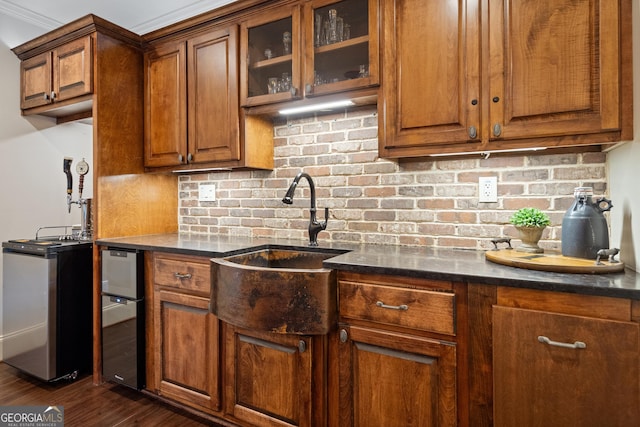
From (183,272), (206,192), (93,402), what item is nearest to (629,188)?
(183,272)

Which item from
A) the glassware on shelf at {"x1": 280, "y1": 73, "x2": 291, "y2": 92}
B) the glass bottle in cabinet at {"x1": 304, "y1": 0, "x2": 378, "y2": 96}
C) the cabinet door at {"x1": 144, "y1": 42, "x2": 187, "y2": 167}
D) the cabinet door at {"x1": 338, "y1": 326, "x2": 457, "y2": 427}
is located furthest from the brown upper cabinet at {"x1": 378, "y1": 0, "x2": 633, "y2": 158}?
the cabinet door at {"x1": 144, "y1": 42, "x2": 187, "y2": 167}

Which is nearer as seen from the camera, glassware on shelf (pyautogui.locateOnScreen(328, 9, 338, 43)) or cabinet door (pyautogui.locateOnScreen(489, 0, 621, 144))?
cabinet door (pyautogui.locateOnScreen(489, 0, 621, 144))

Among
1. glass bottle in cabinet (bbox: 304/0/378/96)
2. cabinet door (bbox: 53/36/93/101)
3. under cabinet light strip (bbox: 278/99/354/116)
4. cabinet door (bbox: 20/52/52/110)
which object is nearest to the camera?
glass bottle in cabinet (bbox: 304/0/378/96)

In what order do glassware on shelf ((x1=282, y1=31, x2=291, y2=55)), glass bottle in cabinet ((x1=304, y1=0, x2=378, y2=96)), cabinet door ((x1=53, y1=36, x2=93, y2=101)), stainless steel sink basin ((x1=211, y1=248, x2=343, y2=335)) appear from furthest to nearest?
cabinet door ((x1=53, y1=36, x2=93, y2=101))
glassware on shelf ((x1=282, y1=31, x2=291, y2=55))
glass bottle in cabinet ((x1=304, y1=0, x2=378, y2=96))
stainless steel sink basin ((x1=211, y1=248, x2=343, y2=335))

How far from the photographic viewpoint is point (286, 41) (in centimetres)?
192

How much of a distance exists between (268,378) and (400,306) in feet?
2.30

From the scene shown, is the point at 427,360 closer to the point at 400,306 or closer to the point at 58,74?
the point at 400,306

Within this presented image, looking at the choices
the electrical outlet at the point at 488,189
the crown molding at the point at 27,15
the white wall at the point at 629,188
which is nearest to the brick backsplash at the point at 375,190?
the electrical outlet at the point at 488,189

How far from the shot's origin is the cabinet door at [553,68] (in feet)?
4.00

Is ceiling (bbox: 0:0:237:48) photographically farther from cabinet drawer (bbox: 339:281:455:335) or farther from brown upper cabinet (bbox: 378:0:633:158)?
cabinet drawer (bbox: 339:281:455:335)

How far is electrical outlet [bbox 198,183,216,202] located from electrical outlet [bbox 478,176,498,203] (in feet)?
5.89

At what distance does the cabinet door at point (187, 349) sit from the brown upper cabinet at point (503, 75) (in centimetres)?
125

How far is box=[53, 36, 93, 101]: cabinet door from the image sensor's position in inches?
86.0

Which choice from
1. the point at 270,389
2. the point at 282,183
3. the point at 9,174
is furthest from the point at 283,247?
the point at 9,174
